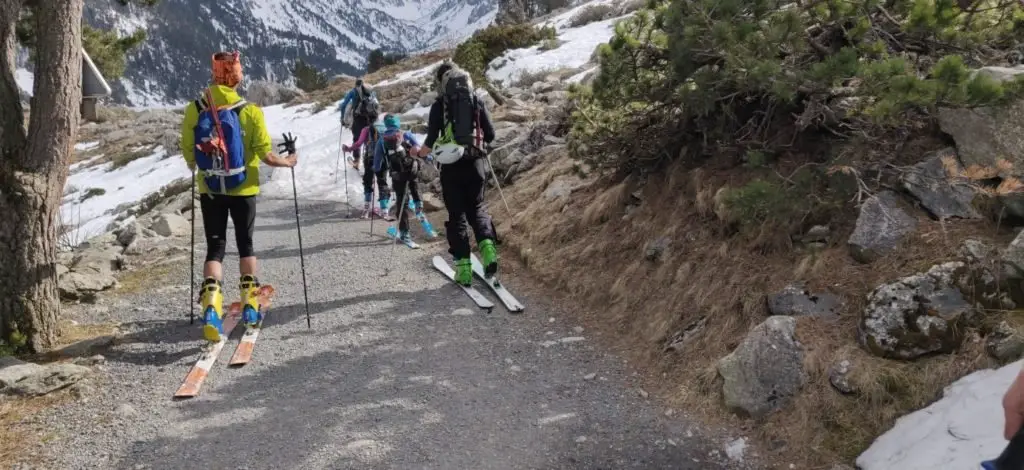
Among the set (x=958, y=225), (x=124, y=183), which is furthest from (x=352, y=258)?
(x=124, y=183)

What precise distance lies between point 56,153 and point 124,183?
Answer: 19754 mm

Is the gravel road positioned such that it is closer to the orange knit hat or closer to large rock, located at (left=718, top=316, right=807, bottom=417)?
large rock, located at (left=718, top=316, right=807, bottom=417)

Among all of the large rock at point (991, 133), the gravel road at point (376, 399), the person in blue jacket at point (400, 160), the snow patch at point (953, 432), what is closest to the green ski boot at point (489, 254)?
the gravel road at point (376, 399)

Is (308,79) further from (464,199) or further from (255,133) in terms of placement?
(255,133)

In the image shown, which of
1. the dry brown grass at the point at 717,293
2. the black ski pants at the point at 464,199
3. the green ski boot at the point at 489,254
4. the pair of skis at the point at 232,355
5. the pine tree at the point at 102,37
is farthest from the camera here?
the pine tree at the point at 102,37

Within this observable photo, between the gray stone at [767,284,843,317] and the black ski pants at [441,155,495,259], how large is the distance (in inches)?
137

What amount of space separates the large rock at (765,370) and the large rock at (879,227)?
0.80 meters

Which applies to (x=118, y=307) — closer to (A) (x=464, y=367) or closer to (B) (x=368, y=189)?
(A) (x=464, y=367)

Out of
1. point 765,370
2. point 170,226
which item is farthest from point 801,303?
point 170,226

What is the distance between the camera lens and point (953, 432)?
3.32m

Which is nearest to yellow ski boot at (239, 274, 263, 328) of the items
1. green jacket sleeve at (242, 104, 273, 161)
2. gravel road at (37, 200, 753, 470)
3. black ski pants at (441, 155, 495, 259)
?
gravel road at (37, 200, 753, 470)

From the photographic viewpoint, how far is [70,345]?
5.49m

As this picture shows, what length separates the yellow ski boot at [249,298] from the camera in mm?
5855

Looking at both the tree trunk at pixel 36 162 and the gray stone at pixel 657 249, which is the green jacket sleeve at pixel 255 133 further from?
the gray stone at pixel 657 249
